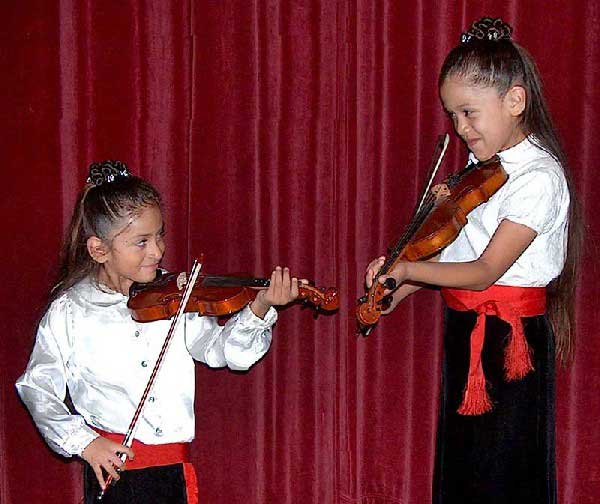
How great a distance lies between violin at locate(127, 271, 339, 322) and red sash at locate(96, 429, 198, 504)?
0.25m

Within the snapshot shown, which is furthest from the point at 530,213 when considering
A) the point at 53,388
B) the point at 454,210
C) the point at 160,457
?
the point at 53,388

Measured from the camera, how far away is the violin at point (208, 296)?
5.62 feet

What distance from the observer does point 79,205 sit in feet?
6.27

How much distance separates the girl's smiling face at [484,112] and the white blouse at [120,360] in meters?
0.53

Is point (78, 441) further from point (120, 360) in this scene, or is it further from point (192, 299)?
point (192, 299)

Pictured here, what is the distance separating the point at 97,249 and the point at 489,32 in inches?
35.2

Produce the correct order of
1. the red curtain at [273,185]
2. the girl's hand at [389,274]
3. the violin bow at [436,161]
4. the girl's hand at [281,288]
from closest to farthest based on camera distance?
1. the girl's hand at [389,274]
2. the girl's hand at [281,288]
3. the violin bow at [436,161]
4. the red curtain at [273,185]

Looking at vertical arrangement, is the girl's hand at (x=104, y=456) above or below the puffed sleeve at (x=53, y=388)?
below

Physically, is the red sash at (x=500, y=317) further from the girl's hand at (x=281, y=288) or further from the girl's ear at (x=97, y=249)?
the girl's ear at (x=97, y=249)

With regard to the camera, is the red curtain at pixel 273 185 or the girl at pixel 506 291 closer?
the girl at pixel 506 291

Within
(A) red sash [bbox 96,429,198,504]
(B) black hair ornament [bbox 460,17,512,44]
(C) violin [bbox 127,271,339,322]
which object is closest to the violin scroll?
(C) violin [bbox 127,271,339,322]

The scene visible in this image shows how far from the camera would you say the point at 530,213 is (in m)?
1.68

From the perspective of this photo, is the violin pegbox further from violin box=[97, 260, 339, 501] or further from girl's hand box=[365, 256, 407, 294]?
girl's hand box=[365, 256, 407, 294]

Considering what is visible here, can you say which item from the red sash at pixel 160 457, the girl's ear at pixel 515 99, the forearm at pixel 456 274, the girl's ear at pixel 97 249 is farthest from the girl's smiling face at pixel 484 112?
the red sash at pixel 160 457
